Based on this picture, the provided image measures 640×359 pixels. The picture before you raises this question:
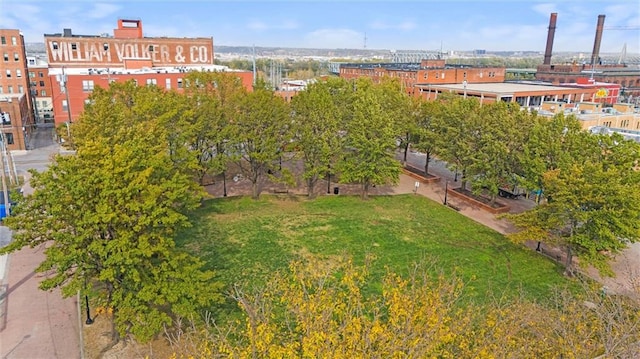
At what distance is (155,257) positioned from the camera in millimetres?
19656

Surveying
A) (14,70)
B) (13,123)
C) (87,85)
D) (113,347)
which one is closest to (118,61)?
(14,70)

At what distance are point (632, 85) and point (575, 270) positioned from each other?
109661 millimetres

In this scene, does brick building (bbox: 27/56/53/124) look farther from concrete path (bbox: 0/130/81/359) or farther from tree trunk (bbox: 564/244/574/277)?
tree trunk (bbox: 564/244/574/277)

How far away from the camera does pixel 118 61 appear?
267 ft

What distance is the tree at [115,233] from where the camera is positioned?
670 inches

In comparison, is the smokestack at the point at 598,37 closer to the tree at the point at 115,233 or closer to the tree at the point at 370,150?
the tree at the point at 370,150

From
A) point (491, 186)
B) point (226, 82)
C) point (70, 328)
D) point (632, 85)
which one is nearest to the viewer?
point (70, 328)

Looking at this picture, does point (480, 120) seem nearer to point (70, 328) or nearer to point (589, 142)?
point (589, 142)

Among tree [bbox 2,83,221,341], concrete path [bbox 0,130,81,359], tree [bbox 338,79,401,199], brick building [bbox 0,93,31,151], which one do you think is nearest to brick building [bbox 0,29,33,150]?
brick building [bbox 0,93,31,151]

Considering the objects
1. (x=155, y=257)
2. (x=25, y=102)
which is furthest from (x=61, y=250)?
(x=25, y=102)

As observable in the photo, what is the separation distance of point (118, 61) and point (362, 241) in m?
67.9

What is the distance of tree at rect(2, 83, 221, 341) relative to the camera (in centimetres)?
1702

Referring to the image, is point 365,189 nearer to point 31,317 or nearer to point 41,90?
point 31,317

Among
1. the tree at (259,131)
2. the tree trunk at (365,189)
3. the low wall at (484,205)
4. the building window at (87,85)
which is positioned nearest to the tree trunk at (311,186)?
the tree at (259,131)
